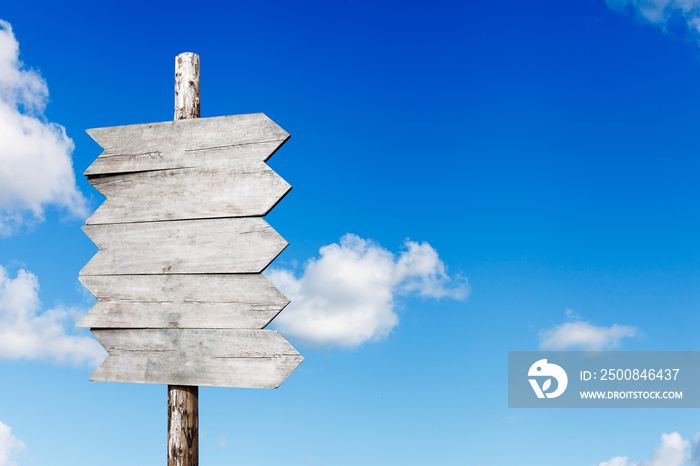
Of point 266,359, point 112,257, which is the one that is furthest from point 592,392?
point 112,257

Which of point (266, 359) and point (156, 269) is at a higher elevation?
point (156, 269)

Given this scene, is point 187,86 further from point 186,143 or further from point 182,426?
point 182,426

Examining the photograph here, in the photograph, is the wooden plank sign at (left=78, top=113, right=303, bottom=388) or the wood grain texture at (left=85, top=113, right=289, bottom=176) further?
the wood grain texture at (left=85, top=113, right=289, bottom=176)

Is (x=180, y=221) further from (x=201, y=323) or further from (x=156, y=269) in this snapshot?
(x=201, y=323)

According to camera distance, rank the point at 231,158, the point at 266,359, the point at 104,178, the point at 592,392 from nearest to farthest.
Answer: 1. the point at 266,359
2. the point at 231,158
3. the point at 104,178
4. the point at 592,392

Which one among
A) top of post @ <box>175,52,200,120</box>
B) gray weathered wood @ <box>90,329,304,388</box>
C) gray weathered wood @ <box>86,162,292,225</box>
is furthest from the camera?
top of post @ <box>175,52,200,120</box>

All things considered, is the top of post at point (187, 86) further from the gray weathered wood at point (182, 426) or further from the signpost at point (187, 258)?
the gray weathered wood at point (182, 426)

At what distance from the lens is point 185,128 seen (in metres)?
3.90

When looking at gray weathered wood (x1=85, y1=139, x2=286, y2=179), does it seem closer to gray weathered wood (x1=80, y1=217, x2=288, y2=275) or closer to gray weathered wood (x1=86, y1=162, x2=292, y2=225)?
gray weathered wood (x1=86, y1=162, x2=292, y2=225)

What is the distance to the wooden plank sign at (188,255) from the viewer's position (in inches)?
140

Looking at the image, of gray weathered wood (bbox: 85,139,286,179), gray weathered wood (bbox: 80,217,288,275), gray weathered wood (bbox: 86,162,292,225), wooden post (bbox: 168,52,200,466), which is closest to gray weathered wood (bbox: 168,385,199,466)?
wooden post (bbox: 168,52,200,466)

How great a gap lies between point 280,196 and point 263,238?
11.9 inches

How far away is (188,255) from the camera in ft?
12.3

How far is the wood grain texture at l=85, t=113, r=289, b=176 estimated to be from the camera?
12.2ft
